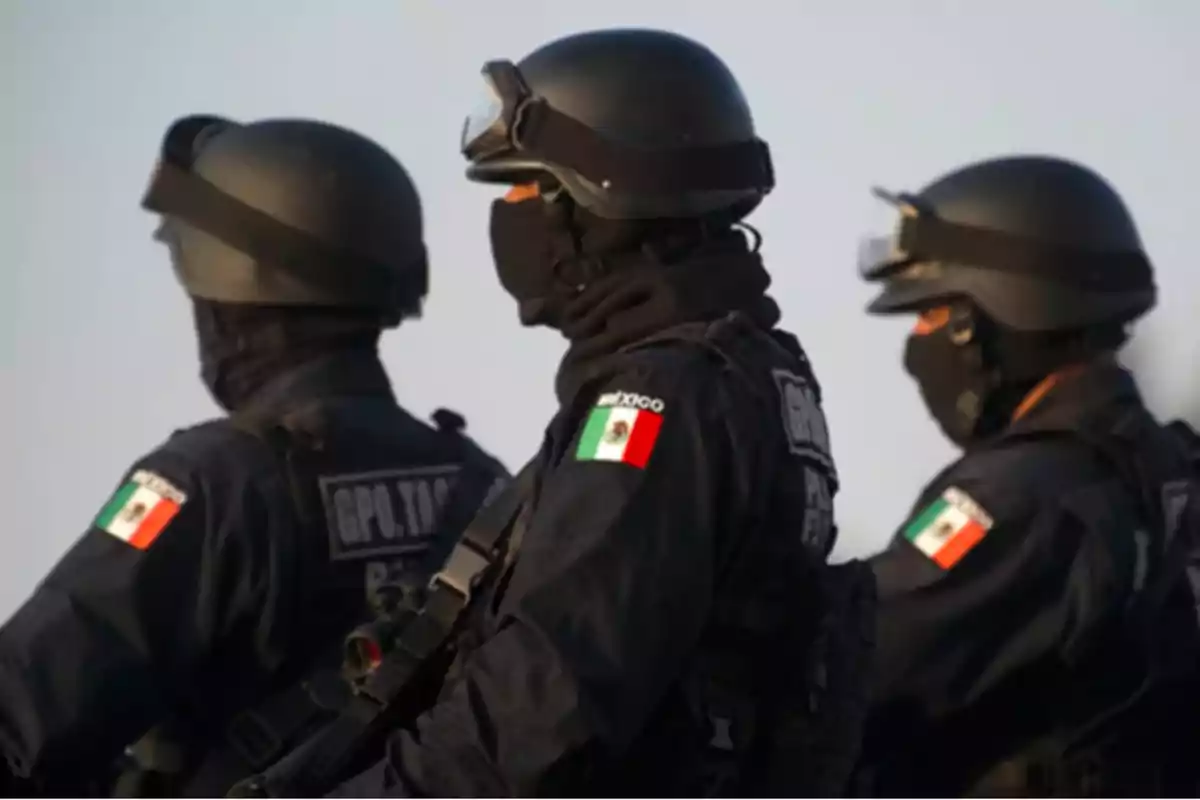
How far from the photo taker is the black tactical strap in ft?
6.97

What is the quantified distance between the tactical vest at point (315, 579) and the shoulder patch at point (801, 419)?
0.65m

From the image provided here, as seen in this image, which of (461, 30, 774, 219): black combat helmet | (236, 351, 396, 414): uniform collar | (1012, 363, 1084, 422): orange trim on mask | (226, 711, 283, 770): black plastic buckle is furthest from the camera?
(1012, 363, 1084, 422): orange trim on mask

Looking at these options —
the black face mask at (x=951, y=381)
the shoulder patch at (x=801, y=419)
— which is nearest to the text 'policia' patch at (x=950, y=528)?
the black face mask at (x=951, y=381)

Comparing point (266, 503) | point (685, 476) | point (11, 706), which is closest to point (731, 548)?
point (685, 476)

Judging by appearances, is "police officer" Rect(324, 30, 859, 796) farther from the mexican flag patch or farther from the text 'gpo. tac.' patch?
the text 'gpo. tac.' patch

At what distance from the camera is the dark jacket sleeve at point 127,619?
253 cm

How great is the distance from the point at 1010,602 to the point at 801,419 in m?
1.03

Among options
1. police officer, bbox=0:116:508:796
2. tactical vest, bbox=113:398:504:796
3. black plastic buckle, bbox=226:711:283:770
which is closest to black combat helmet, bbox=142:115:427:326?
police officer, bbox=0:116:508:796

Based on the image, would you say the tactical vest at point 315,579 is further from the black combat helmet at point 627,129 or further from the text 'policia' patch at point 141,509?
the black combat helmet at point 627,129

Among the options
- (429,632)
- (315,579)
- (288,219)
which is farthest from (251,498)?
(429,632)

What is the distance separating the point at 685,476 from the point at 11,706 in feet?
3.33

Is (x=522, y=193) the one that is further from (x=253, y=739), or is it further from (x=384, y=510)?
(x=253, y=739)

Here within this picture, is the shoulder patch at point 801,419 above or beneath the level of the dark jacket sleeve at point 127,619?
above

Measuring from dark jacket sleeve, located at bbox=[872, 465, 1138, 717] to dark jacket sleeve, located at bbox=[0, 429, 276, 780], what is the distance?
98 cm
